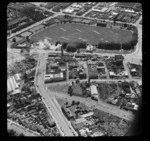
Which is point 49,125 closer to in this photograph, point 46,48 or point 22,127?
point 22,127

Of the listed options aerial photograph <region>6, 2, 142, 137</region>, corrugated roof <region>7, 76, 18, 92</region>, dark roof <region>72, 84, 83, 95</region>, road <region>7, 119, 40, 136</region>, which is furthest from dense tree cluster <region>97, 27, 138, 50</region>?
road <region>7, 119, 40, 136</region>

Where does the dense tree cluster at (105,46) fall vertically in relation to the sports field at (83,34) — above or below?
below

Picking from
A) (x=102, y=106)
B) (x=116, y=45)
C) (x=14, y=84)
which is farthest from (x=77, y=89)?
(x=116, y=45)

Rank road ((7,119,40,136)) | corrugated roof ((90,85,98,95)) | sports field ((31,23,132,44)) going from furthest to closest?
sports field ((31,23,132,44)), corrugated roof ((90,85,98,95)), road ((7,119,40,136))

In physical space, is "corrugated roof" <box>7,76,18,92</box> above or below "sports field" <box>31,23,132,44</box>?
below

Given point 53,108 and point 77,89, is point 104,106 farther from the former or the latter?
point 53,108

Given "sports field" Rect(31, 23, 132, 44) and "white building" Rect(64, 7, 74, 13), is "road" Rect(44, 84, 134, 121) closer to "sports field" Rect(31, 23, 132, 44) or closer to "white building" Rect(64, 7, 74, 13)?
"sports field" Rect(31, 23, 132, 44)

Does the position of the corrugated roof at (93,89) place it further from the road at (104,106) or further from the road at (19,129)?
the road at (19,129)

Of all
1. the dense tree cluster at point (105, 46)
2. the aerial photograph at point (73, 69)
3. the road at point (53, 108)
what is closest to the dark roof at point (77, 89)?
the aerial photograph at point (73, 69)
